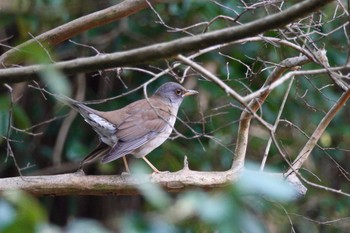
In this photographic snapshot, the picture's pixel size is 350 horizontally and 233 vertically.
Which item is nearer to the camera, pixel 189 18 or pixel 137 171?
pixel 137 171

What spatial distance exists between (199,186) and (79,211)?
367cm

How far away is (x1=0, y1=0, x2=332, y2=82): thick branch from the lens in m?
2.92

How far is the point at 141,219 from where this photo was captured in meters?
1.45

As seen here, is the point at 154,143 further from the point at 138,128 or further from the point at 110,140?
the point at 110,140

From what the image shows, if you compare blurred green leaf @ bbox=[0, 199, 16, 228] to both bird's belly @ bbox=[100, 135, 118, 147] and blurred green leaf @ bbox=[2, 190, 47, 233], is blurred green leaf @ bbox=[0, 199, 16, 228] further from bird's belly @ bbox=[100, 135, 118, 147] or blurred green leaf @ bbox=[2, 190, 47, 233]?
bird's belly @ bbox=[100, 135, 118, 147]

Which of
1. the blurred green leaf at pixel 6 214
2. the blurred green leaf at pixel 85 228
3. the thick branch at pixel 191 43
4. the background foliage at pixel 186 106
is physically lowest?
the background foliage at pixel 186 106

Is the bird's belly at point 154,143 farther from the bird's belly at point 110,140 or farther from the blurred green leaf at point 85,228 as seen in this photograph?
the blurred green leaf at point 85,228

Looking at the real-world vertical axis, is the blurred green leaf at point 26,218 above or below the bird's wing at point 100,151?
above

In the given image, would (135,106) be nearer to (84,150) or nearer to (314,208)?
(84,150)

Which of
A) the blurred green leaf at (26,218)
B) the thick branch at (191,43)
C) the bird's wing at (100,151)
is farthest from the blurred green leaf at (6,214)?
the bird's wing at (100,151)

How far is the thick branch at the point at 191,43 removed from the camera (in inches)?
115

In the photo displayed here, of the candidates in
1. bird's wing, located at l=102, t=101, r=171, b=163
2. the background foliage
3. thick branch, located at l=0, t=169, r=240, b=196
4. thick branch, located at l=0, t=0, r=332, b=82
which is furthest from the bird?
thick branch, located at l=0, t=0, r=332, b=82

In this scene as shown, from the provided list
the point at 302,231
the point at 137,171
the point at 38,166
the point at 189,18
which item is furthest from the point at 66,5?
the point at 137,171

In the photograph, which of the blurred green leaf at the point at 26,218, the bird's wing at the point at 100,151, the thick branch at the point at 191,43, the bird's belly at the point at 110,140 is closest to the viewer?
the blurred green leaf at the point at 26,218
